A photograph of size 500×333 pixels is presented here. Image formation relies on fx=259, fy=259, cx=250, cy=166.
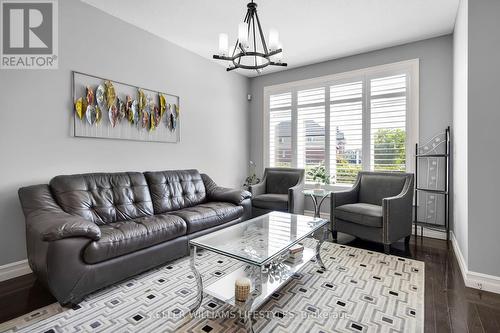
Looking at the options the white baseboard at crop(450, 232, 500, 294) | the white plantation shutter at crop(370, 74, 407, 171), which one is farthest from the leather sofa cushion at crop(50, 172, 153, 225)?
the white plantation shutter at crop(370, 74, 407, 171)

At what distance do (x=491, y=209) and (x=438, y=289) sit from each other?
82 cm

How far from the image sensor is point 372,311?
1.91m

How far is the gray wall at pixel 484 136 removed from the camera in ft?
7.18

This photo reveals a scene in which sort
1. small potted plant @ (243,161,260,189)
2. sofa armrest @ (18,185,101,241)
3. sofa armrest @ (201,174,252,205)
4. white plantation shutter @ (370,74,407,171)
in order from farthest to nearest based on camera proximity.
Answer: small potted plant @ (243,161,260,189) < white plantation shutter @ (370,74,407,171) < sofa armrest @ (201,174,252,205) < sofa armrest @ (18,185,101,241)

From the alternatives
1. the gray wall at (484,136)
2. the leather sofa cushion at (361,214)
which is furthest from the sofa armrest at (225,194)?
the gray wall at (484,136)

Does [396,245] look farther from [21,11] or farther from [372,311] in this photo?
[21,11]

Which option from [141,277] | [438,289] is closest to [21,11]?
[141,277]

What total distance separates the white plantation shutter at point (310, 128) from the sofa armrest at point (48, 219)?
11.9 feet

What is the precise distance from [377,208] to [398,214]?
0.25 m

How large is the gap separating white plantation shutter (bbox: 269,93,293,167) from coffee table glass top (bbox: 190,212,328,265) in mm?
2411

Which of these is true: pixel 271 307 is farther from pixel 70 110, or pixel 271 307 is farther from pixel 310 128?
pixel 310 128

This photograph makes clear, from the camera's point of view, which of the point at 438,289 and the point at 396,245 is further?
the point at 396,245

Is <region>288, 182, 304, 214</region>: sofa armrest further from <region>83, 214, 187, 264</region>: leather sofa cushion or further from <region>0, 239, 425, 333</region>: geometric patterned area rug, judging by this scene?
<region>83, 214, 187, 264</region>: leather sofa cushion

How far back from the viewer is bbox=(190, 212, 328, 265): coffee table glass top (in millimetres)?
1821
